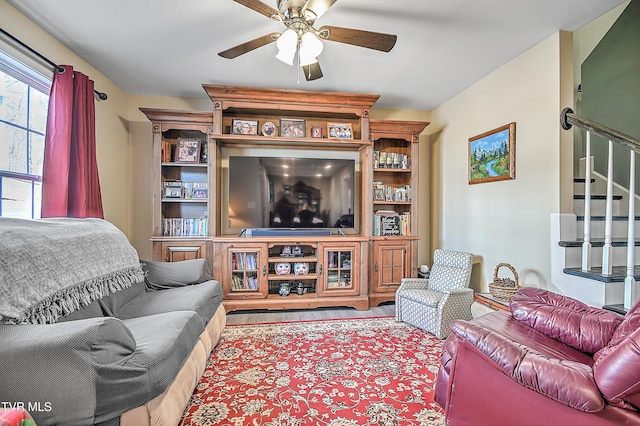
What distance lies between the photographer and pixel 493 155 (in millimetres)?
2910

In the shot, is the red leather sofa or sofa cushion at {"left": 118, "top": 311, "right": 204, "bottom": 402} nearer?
the red leather sofa

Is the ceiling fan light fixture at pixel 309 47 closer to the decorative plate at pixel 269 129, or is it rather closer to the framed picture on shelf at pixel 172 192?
the decorative plate at pixel 269 129

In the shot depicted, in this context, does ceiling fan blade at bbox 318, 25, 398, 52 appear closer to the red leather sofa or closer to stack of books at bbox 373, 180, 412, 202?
the red leather sofa

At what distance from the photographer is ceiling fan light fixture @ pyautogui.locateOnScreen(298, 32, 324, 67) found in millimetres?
1704

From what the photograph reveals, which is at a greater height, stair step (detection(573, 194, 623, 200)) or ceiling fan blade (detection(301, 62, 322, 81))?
ceiling fan blade (detection(301, 62, 322, 81))

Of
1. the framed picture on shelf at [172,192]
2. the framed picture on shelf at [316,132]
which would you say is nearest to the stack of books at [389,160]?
the framed picture on shelf at [316,132]

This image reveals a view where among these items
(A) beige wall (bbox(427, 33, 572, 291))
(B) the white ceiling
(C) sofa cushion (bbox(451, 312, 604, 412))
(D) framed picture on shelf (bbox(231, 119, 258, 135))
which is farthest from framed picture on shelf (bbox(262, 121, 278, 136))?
(C) sofa cushion (bbox(451, 312, 604, 412))

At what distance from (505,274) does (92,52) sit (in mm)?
4377

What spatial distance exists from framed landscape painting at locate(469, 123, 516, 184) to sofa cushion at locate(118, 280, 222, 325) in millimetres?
2867

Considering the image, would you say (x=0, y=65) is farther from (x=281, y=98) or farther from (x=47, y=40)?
(x=281, y=98)

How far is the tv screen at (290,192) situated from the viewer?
3.30 meters

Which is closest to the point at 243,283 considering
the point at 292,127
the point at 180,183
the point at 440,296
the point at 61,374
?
the point at 180,183

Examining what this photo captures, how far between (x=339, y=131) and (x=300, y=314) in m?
2.18

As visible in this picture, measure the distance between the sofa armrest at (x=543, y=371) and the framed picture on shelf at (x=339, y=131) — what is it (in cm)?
269
